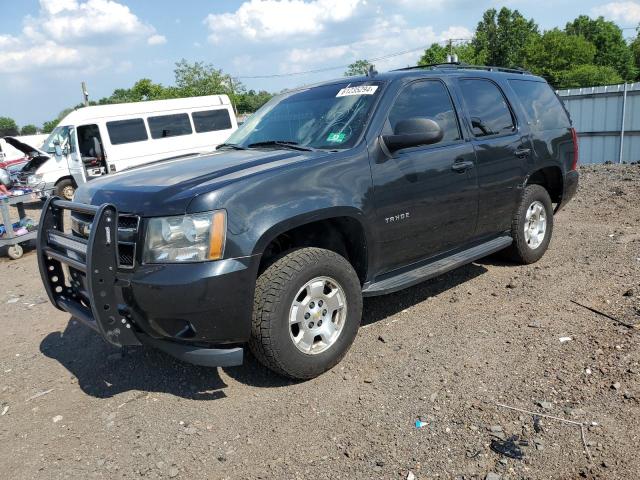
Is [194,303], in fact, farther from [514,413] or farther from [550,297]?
[550,297]

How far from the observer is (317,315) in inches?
135

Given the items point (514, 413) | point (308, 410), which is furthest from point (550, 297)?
point (308, 410)

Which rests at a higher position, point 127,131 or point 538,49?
point 538,49

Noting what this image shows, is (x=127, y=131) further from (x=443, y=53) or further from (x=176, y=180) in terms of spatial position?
(x=443, y=53)

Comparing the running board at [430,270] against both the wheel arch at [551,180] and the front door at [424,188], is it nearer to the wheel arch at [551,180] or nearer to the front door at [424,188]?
the front door at [424,188]

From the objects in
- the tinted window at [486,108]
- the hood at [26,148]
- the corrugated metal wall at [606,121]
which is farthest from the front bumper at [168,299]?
the corrugated metal wall at [606,121]

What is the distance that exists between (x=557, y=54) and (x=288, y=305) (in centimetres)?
6180

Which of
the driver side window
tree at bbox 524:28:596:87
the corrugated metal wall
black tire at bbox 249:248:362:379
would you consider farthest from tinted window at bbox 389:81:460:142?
tree at bbox 524:28:596:87

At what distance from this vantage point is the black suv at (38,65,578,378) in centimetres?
294

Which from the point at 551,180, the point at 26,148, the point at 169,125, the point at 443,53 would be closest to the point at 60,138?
Answer: the point at 26,148

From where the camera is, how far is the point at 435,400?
10.4 feet

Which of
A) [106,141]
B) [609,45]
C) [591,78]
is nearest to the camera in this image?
[106,141]

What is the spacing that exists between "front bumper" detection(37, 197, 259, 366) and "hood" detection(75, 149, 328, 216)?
0.19 meters

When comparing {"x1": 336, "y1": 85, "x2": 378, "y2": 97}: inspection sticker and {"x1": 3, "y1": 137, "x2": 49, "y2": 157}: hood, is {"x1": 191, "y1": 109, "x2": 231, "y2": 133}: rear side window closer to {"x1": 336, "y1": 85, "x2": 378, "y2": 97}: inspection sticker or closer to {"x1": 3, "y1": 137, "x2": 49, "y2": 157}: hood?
{"x1": 3, "y1": 137, "x2": 49, "y2": 157}: hood
